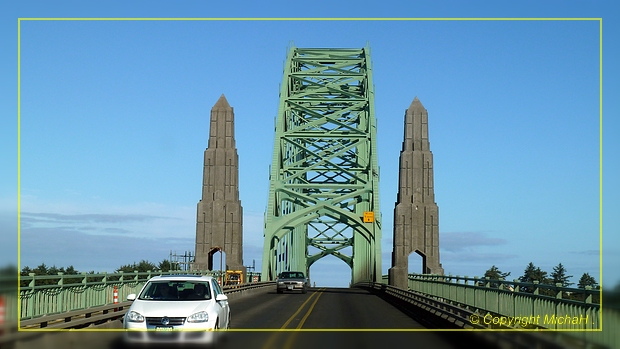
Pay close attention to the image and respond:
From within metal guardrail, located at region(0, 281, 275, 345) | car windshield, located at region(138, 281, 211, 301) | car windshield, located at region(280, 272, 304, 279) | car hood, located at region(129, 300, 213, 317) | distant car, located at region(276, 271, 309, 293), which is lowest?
distant car, located at region(276, 271, 309, 293)

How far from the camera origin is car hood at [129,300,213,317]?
1689 cm

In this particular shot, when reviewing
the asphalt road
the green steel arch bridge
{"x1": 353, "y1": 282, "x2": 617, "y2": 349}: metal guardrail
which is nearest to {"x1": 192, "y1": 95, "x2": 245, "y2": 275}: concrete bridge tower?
the green steel arch bridge

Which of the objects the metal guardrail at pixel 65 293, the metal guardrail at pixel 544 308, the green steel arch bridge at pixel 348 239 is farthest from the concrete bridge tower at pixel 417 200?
the metal guardrail at pixel 65 293

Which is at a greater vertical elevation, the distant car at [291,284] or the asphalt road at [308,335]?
the asphalt road at [308,335]

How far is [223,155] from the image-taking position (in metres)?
91.9

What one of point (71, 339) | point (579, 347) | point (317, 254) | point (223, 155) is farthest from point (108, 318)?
point (317, 254)

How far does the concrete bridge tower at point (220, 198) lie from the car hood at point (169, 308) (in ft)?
233

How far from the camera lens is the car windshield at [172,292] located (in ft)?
59.4

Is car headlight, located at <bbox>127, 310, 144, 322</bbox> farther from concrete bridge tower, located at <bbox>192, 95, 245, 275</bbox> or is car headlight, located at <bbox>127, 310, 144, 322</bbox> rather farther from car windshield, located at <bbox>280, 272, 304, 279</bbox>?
concrete bridge tower, located at <bbox>192, 95, 245, 275</bbox>

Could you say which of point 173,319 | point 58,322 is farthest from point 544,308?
point 58,322

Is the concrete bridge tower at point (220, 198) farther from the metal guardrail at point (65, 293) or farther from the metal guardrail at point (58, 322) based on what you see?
the metal guardrail at point (58, 322)

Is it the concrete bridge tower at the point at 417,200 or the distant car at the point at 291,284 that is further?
the concrete bridge tower at the point at 417,200

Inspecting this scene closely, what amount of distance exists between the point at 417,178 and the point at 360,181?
16.0 m

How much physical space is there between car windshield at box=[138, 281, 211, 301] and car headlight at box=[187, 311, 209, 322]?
990 millimetres
